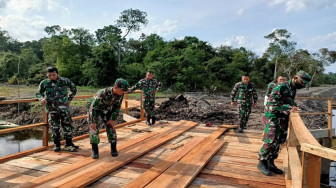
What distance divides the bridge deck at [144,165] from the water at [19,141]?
8.59 metres

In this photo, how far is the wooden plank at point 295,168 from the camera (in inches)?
88.7

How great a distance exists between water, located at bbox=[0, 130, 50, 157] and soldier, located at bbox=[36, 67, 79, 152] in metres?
8.77

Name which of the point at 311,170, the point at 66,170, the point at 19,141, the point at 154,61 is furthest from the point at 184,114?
the point at 154,61

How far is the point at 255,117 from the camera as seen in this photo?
39.9 ft

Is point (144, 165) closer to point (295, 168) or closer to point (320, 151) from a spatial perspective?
point (295, 168)

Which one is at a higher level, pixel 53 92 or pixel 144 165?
pixel 53 92

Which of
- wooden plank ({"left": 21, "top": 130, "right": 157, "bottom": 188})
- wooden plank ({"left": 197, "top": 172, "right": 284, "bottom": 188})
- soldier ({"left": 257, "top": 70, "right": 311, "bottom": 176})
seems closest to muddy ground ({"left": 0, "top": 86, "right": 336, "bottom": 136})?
wooden plank ({"left": 21, "top": 130, "right": 157, "bottom": 188})

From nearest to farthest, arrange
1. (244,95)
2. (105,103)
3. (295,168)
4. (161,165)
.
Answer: (295,168) < (161,165) < (105,103) < (244,95)

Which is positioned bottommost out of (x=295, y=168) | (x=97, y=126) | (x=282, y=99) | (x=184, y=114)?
(x=184, y=114)

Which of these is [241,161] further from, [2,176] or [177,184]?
[2,176]

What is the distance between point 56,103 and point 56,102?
0.02m

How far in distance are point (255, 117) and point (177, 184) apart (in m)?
10.1

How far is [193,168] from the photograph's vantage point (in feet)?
11.5

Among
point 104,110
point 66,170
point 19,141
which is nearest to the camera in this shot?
point 66,170
